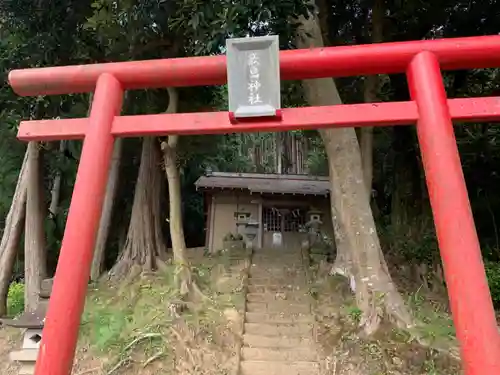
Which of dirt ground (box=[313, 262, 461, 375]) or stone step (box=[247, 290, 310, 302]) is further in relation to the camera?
stone step (box=[247, 290, 310, 302])

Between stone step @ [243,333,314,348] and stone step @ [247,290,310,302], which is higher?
stone step @ [247,290,310,302]

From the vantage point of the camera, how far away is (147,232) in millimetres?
9586

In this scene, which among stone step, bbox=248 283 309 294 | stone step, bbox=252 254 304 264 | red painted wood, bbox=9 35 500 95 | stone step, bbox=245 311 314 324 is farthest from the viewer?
stone step, bbox=252 254 304 264

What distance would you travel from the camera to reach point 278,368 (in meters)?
6.18

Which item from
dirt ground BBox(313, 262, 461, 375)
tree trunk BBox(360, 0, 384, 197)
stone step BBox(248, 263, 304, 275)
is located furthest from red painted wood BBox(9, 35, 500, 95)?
stone step BBox(248, 263, 304, 275)

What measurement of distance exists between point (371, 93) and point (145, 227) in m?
5.28

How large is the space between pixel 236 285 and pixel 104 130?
5.11 meters


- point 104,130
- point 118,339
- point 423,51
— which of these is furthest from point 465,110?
point 118,339

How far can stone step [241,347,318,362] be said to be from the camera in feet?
20.8

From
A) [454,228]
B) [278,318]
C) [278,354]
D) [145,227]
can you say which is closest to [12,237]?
[145,227]

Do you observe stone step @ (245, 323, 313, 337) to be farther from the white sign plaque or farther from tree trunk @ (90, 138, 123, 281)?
the white sign plaque

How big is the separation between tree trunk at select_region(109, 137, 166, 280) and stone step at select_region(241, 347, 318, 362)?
3091 mm

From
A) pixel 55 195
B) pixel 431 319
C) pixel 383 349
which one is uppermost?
pixel 55 195

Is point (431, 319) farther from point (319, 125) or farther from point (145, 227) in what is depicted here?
point (145, 227)
